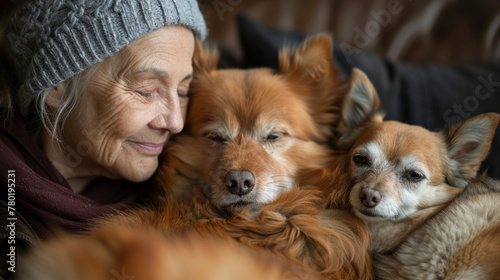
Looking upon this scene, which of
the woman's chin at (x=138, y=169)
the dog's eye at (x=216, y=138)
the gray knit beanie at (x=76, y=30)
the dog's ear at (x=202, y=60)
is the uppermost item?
the gray knit beanie at (x=76, y=30)

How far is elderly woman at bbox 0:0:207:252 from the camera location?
4.02ft

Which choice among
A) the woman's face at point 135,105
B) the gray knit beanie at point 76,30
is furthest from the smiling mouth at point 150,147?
the gray knit beanie at point 76,30

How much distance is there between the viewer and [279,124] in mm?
1360

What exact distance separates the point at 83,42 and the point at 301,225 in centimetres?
90

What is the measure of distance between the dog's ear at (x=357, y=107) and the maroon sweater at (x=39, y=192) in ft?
2.81

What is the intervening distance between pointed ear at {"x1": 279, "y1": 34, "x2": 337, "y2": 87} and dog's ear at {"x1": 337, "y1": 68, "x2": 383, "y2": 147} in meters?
0.12

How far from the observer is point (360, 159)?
1.30 meters

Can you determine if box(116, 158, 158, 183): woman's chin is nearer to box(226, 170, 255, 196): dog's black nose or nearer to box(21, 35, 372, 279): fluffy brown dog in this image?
box(21, 35, 372, 279): fluffy brown dog

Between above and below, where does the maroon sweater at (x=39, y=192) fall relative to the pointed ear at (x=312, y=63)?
below

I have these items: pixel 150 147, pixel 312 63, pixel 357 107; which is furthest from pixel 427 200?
pixel 150 147

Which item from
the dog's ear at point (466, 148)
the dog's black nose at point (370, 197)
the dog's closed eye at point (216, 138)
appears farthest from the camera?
the dog's closed eye at point (216, 138)

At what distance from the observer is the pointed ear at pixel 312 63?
4.91ft

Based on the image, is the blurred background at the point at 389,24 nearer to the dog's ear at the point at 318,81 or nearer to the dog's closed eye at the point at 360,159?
the dog's ear at the point at 318,81

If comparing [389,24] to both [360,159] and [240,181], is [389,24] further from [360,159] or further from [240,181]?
[240,181]
